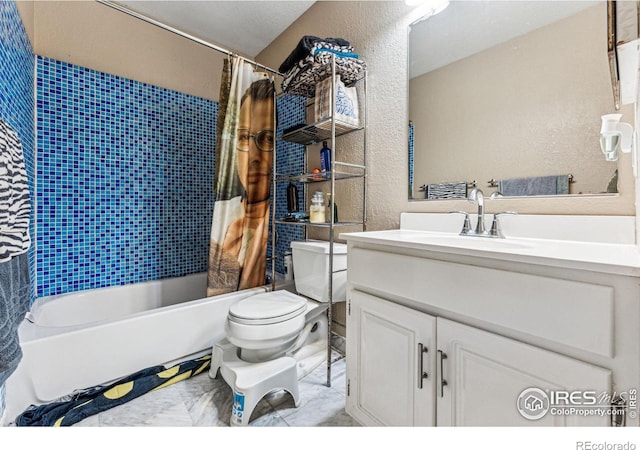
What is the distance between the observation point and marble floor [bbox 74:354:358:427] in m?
1.15

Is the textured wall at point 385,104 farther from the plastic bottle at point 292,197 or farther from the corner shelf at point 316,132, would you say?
the plastic bottle at point 292,197

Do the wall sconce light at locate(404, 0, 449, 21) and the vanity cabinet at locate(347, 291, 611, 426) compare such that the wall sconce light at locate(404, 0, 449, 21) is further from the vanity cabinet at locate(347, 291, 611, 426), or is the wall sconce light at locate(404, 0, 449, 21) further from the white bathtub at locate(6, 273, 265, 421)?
the white bathtub at locate(6, 273, 265, 421)

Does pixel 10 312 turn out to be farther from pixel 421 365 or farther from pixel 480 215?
pixel 480 215

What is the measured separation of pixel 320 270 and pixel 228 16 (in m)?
2.09

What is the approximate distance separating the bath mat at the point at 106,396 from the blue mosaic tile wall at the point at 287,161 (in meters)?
1.05

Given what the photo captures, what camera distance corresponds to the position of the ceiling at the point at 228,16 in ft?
6.44

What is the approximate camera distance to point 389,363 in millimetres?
950

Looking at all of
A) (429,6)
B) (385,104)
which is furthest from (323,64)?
(429,6)

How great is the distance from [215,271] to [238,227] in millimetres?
328

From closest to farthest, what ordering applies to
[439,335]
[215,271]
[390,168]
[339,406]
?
[439,335]
[339,406]
[390,168]
[215,271]

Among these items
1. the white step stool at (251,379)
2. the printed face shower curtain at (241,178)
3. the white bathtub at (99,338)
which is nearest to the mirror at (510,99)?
the printed face shower curtain at (241,178)

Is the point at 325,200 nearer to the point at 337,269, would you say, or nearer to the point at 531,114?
the point at 337,269

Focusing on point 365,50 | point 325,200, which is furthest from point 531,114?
point 325,200
